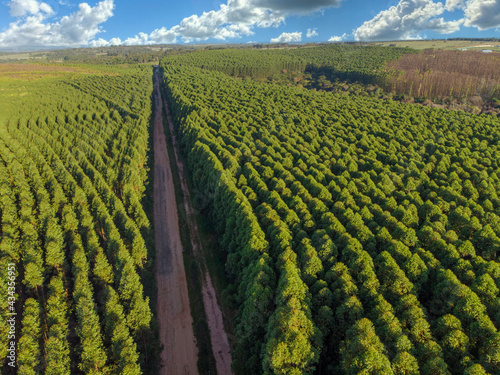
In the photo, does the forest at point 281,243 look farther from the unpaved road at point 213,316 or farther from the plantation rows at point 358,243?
the unpaved road at point 213,316

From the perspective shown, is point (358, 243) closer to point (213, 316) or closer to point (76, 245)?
point (213, 316)

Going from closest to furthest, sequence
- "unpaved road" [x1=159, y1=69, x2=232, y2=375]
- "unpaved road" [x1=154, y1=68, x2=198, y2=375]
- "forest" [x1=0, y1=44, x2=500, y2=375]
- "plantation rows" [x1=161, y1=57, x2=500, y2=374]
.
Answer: "plantation rows" [x1=161, y1=57, x2=500, y2=374], "forest" [x1=0, y1=44, x2=500, y2=375], "unpaved road" [x1=159, y1=69, x2=232, y2=375], "unpaved road" [x1=154, y1=68, x2=198, y2=375]

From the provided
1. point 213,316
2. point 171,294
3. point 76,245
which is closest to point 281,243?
point 213,316

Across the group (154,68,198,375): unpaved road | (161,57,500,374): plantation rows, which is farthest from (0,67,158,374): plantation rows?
(161,57,500,374): plantation rows

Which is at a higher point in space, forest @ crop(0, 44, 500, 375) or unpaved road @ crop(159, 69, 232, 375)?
forest @ crop(0, 44, 500, 375)

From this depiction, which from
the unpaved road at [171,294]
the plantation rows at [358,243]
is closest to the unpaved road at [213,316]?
the unpaved road at [171,294]

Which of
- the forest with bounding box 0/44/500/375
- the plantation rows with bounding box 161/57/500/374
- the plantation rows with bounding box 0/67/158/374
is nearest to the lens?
the plantation rows with bounding box 161/57/500/374

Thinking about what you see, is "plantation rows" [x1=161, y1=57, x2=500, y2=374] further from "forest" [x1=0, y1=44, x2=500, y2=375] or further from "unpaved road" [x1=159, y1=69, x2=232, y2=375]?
"unpaved road" [x1=159, y1=69, x2=232, y2=375]
